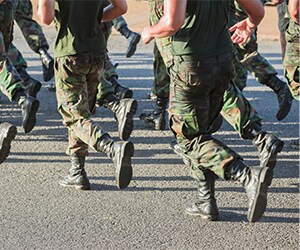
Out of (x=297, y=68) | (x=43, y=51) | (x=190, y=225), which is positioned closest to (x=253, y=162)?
(x=297, y=68)

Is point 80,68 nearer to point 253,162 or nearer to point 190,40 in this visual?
point 190,40

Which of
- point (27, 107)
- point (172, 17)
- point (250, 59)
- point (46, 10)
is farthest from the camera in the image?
point (250, 59)

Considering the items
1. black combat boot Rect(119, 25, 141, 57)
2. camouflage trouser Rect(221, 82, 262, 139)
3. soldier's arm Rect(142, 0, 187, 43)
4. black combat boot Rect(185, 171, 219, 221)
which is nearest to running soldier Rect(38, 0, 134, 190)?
black combat boot Rect(185, 171, 219, 221)

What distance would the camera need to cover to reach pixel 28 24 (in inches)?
351

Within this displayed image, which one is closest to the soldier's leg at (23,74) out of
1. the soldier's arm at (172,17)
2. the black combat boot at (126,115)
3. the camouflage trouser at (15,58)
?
the camouflage trouser at (15,58)

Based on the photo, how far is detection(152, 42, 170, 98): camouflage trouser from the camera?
7.46 m

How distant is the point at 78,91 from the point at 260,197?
1.69 meters

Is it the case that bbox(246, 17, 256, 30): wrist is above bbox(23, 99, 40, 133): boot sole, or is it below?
above

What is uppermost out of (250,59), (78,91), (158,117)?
(78,91)

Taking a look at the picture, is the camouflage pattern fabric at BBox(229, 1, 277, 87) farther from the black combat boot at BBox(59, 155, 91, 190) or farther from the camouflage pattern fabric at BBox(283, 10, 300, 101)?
the black combat boot at BBox(59, 155, 91, 190)

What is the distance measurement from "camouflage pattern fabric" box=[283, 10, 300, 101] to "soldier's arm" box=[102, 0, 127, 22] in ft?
5.32

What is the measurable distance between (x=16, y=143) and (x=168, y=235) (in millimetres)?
2595

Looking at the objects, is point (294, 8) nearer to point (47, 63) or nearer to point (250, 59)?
point (250, 59)

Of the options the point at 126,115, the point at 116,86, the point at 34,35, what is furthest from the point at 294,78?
the point at 34,35
